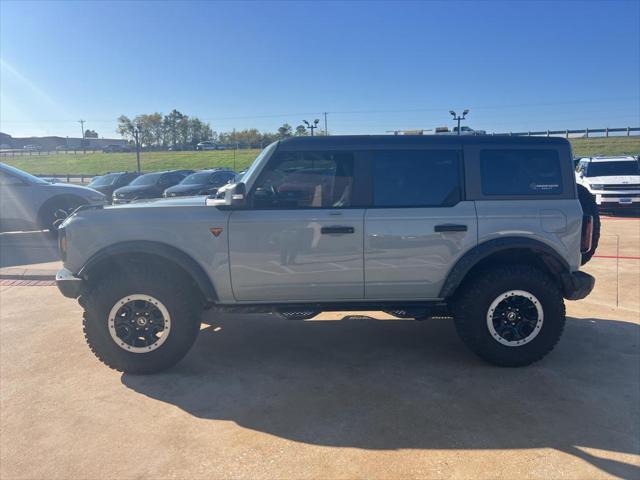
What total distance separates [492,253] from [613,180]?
12882mm

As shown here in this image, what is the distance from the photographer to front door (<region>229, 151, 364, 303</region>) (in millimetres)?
4059

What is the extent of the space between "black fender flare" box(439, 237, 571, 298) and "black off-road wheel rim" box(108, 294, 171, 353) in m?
2.37

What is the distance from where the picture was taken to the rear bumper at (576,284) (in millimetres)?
4168

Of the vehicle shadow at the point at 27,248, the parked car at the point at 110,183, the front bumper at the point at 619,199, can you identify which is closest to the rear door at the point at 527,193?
the vehicle shadow at the point at 27,248

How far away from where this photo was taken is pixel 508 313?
4.21 metres

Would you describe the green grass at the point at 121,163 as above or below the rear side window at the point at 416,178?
above

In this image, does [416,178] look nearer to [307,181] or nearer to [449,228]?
[449,228]

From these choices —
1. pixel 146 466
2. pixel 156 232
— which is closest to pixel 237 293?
pixel 156 232

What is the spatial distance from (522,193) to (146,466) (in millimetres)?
3468

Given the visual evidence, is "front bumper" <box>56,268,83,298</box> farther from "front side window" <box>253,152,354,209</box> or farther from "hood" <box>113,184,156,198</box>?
"hood" <box>113,184,156,198</box>

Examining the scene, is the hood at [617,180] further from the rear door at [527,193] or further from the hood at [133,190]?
the hood at [133,190]

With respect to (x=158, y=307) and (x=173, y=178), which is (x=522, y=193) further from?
(x=173, y=178)

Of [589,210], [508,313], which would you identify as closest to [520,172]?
[589,210]

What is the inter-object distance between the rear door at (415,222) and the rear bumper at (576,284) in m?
0.86
